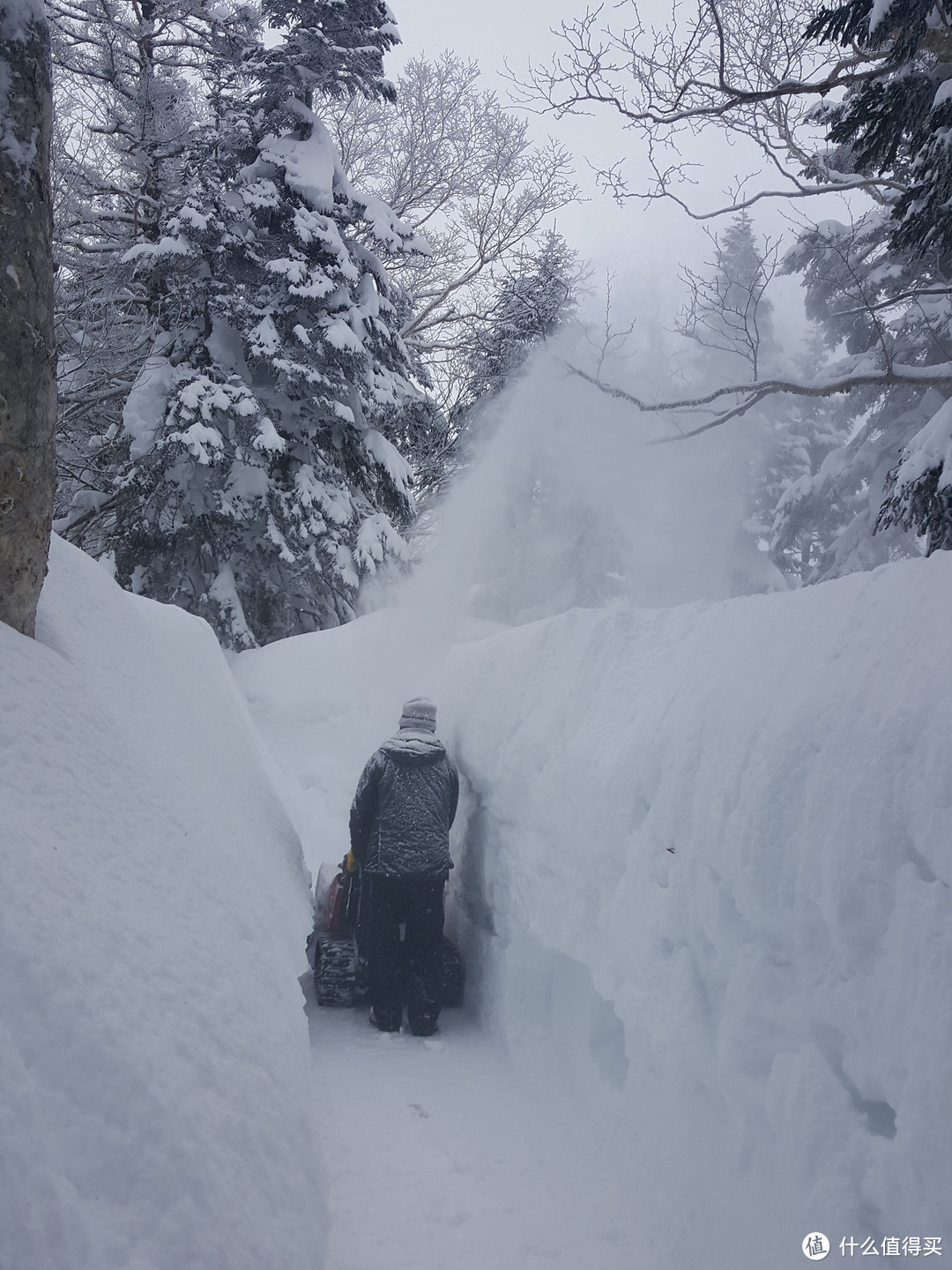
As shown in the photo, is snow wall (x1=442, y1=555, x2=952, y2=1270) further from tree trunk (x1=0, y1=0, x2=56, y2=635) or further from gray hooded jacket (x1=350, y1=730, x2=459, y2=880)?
tree trunk (x1=0, y1=0, x2=56, y2=635)

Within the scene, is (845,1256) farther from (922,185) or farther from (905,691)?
(922,185)

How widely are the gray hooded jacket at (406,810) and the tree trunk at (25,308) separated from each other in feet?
8.81

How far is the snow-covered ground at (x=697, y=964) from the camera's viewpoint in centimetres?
182

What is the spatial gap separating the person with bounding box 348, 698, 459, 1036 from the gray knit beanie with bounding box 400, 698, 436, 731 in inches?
7.2

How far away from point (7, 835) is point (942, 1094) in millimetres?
1880

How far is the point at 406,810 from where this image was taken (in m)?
4.67

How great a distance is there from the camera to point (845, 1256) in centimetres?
181

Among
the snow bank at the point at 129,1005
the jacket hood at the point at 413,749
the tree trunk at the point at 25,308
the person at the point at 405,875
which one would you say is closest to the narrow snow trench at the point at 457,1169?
the person at the point at 405,875

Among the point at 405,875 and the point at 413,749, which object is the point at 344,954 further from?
the point at 413,749

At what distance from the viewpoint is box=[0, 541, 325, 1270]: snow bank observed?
122 centimetres

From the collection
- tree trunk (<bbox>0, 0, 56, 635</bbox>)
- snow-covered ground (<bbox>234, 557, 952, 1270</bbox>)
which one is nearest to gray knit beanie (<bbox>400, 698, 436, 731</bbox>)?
snow-covered ground (<bbox>234, 557, 952, 1270</bbox>)

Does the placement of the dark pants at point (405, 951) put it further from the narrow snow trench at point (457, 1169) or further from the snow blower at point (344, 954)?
the narrow snow trench at point (457, 1169)

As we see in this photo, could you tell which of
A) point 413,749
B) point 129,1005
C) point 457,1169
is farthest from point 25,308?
point 457,1169

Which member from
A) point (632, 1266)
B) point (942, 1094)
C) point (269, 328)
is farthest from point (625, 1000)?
point (269, 328)
